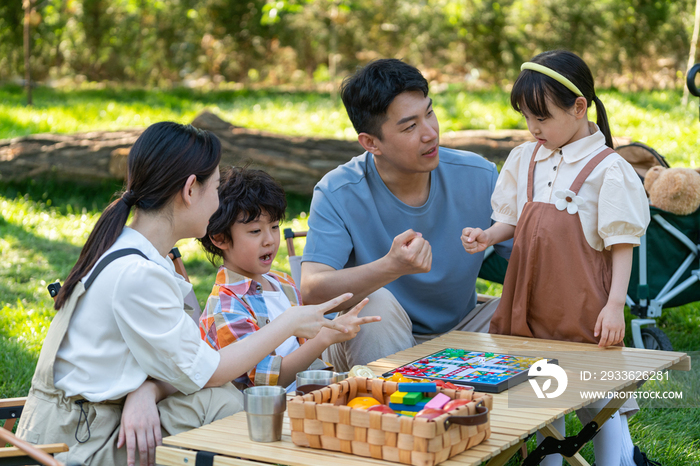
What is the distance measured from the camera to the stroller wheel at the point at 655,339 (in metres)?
3.47

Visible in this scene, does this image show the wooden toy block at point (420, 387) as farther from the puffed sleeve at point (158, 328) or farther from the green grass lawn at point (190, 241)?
the green grass lawn at point (190, 241)

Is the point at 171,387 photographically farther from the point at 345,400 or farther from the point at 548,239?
the point at 548,239

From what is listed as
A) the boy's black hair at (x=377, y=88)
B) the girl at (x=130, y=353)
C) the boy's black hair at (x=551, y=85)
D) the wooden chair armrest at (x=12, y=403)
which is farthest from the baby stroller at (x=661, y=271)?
the wooden chair armrest at (x=12, y=403)

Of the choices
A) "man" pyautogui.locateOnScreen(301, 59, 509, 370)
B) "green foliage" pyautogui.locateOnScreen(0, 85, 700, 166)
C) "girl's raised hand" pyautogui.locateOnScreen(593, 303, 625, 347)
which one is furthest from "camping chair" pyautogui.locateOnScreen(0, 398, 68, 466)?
"green foliage" pyautogui.locateOnScreen(0, 85, 700, 166)

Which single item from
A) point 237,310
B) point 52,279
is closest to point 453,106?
point 52,279

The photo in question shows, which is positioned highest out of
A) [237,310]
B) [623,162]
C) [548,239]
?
[623,162]

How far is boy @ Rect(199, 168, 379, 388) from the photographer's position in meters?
2.23

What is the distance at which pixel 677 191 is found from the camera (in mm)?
3434

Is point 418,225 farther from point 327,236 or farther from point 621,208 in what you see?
point 621,208

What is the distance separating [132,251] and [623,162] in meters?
1.56

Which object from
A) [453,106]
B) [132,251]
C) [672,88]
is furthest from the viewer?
[672,88]

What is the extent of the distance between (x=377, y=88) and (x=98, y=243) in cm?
132

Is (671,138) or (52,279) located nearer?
(52,279)

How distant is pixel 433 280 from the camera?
286cm
